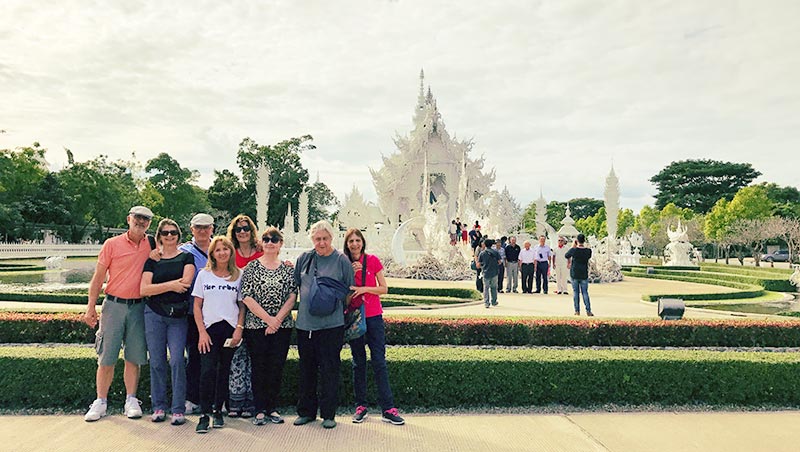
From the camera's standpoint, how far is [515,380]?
6336mm

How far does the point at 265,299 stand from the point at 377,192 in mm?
36748

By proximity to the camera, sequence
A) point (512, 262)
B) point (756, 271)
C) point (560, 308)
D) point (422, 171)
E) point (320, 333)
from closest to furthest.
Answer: point (320, 333) → point (560, 308) → point (512, 262) → point (756, 271) → point (422, 171)

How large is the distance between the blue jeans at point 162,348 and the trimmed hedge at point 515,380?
467 mm

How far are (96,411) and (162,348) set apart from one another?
0.87 meters

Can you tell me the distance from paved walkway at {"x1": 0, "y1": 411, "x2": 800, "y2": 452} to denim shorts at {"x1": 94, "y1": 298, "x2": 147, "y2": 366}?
2.02ft

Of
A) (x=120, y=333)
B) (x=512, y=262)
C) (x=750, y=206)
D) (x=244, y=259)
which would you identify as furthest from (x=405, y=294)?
(x=750, y=206)

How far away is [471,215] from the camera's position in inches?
1107

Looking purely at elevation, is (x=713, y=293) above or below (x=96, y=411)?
above

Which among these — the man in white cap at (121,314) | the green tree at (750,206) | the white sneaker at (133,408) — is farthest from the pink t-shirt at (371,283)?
the green tree at (750,206)

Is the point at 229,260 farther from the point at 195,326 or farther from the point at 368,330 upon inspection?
the point at 368,330

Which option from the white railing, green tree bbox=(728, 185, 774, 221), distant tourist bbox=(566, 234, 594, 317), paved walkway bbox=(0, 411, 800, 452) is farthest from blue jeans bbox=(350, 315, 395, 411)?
green tree bbox=(728, 185, 774, 221)

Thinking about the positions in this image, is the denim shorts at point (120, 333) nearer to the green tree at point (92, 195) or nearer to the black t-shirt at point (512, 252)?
the black t-shirt at point (512, 252)

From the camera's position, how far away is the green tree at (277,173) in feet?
182

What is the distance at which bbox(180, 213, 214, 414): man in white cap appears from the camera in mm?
5773
